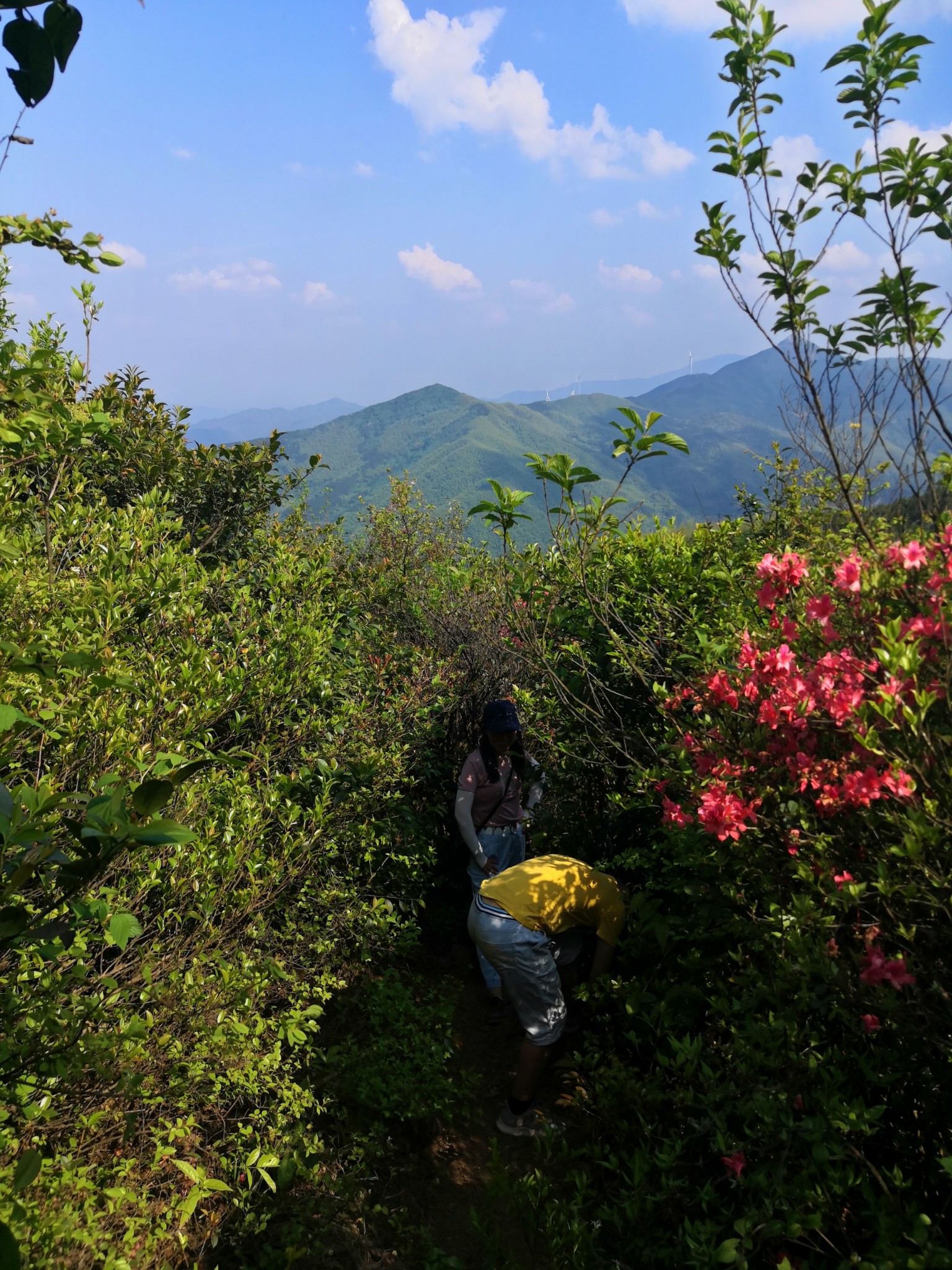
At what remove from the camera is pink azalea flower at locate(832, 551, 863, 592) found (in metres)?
2.09

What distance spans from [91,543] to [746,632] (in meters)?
2.97

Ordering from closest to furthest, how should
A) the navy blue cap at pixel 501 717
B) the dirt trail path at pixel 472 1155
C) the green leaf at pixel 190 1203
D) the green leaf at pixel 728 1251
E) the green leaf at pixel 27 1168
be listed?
the green leaf at pixel 27 1168, the green leaf at pixel 728 1251, the green leaf at pixel 190 1203, the dirt trail path at pixel 472 1155, the navy blue cap at pixel 501 717

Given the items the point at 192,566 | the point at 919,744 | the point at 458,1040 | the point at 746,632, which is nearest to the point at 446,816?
the point at 458,1040

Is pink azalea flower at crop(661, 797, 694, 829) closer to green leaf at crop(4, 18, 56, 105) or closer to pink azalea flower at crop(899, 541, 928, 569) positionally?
pink azalea flower at crop(899, 541, 928, 569)

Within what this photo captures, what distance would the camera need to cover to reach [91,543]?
348 cm

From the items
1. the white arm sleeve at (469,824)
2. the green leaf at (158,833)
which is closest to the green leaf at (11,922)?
the green leaf at (158,833)

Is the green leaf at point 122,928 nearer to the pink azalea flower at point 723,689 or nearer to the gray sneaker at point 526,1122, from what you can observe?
the pink azalea flower at point 723,689

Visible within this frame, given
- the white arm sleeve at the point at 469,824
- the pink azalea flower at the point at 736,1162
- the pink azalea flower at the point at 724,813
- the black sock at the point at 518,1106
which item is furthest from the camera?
the white arm sleeve at the point at 469,824

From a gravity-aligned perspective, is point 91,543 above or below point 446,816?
above

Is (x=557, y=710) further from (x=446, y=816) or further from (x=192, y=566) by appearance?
(x=192, y=566)

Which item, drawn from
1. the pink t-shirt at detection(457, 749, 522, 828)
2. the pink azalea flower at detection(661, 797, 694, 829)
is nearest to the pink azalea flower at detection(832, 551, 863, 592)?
the pink azalea flower at detection(661, 797, 694, 829)

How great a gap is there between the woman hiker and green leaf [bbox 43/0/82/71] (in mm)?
3706

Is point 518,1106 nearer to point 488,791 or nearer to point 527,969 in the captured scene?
point 527,969

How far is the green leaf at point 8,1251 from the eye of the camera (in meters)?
0.67
